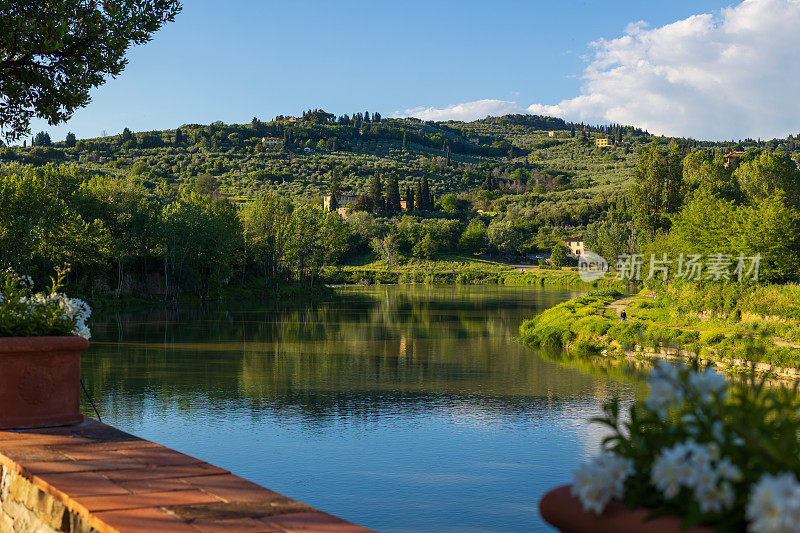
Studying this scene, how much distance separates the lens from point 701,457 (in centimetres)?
229

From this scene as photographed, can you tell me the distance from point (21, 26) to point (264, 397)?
14259mm

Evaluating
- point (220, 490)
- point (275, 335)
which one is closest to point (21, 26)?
point (220, 490)

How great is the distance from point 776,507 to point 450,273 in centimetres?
9883

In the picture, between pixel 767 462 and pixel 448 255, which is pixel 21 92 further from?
pixel 448 255

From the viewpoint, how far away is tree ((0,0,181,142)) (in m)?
9.56

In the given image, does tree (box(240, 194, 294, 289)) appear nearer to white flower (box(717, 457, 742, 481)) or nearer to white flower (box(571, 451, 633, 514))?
white flower (box(571, 451, 633, 514))

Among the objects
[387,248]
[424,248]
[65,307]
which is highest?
[424,248]

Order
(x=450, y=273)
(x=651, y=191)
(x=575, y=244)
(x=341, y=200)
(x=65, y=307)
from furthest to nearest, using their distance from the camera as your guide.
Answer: (x=341, y=200) → (x=575, y=244) → (x=450, y=273) → (x=651, y=191) → (x=65, y=307)

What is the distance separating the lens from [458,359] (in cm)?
2962

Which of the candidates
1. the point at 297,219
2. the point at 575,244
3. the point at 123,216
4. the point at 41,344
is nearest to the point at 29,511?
the point at 41,344

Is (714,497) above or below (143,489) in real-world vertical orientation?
above

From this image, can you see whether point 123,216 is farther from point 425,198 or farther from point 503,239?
point 425,198

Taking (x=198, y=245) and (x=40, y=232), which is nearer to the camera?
(x=40, y=232)

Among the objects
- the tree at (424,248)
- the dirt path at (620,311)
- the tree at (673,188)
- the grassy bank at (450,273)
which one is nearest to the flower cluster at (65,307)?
the dirt path at (620,311)
